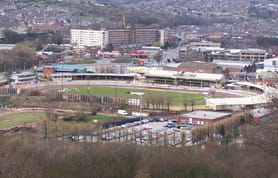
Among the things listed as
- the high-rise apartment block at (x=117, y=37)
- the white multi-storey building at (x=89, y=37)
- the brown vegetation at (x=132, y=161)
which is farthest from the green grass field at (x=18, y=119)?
the high-rise apartment block at (x=117, y=37)

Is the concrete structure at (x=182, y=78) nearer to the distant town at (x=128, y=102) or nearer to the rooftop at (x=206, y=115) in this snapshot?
the distant town at (x=128, y=102)

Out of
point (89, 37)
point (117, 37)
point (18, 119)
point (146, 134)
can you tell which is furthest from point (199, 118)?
point (117, 37)

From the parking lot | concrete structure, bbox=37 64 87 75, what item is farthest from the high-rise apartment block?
the parking lot

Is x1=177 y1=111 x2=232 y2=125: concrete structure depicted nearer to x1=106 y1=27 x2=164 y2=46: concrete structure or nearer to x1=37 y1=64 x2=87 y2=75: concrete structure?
x1=37 y1=64 x2=87 y2=75: concrete structure

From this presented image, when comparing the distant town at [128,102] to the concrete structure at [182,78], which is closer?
the distant town at [128,102]

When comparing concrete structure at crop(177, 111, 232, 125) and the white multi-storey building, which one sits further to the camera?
the white multi-storey building

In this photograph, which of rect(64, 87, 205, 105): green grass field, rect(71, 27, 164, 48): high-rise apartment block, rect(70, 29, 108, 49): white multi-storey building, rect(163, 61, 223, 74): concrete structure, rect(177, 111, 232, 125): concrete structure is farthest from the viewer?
rect(71, 27, 164, 48): high-rise apartment block

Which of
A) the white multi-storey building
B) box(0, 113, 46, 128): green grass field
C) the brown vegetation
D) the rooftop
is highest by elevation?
the white multi-storey building
